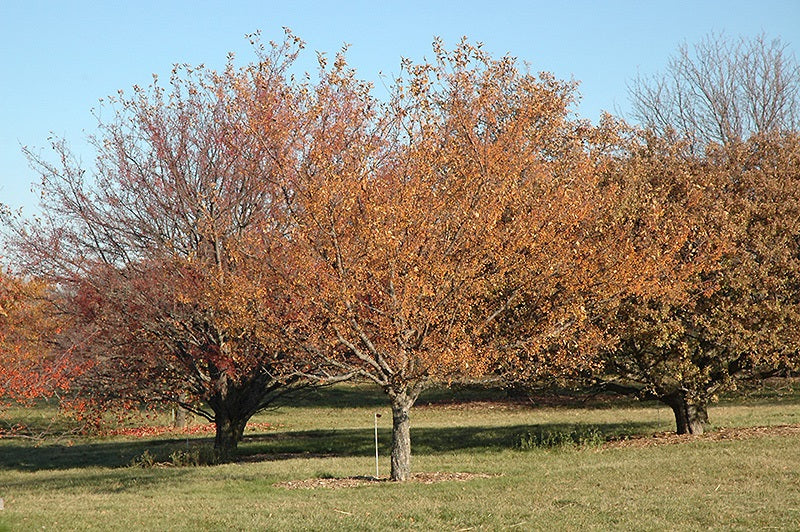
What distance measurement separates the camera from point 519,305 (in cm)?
1583

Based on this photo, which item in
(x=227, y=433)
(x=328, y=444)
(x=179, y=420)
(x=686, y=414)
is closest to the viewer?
(x=227, y=433)

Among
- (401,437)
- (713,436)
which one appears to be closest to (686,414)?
(713,436)

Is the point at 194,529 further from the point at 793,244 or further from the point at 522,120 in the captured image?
the point at 793,244

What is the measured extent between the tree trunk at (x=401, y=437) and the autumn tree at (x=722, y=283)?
5380mm

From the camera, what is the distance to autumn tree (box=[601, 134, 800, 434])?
1828 centimetres

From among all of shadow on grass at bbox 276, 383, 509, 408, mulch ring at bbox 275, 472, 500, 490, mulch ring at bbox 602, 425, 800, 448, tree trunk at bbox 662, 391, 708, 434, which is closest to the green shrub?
mulch ring at bbox 602, 425, 800, 448

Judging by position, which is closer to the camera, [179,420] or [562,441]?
[562,441]

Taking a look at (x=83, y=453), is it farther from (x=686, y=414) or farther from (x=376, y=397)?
(x=376, y=397)

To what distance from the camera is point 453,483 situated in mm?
14117

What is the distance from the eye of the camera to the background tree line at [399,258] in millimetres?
13375

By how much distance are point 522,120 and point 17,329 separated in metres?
13.7

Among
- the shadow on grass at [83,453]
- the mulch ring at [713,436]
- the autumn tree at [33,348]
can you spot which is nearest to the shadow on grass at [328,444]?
the shadow on grass at [83,453]

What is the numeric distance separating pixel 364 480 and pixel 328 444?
8719 mm

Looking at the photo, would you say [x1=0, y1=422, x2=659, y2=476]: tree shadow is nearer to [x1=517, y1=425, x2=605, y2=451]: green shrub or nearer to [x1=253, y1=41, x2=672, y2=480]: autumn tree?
[x1=517, y1=425, x2=605, y2=451]: green shrub
